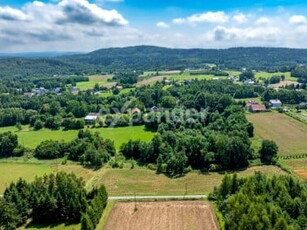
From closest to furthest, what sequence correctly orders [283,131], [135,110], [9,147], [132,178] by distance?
[132,178] < [9,147] < [283,131] < [135,110]

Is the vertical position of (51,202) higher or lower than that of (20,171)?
higher

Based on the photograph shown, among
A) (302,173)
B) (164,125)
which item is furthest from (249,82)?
(302,173)

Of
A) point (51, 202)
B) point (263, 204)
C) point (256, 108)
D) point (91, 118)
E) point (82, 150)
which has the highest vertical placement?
point (263, 204)

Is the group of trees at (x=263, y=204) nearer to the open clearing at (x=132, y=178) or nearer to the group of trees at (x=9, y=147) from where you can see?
the open clearing at (x=132, y=178)

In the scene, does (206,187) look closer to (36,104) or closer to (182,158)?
(182,158)

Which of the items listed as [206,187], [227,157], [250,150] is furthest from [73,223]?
[250,150]

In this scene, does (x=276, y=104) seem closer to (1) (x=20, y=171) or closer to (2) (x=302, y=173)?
(2) (x=302, y=173)

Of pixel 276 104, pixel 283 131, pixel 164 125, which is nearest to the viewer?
pixel 283 131
